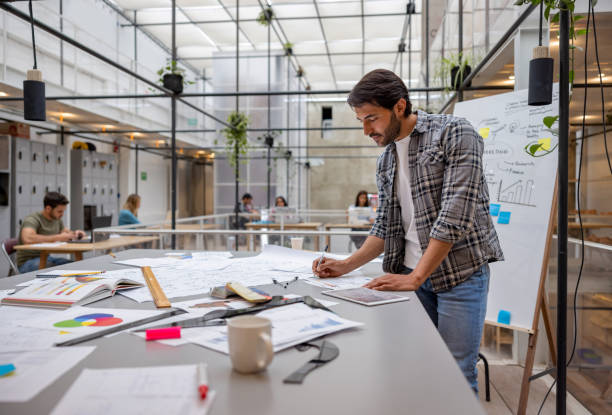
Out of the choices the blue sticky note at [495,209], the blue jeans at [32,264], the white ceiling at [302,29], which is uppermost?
the white ceiling at [302,29]

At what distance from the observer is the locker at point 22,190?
763cm

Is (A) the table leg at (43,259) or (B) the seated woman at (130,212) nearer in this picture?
(A) the table leg at (43,259)

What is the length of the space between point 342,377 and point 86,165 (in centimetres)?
1074

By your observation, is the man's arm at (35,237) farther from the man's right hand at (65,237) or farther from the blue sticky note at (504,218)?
the blue sticky note at (504,218)

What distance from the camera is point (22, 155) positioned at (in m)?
7.84

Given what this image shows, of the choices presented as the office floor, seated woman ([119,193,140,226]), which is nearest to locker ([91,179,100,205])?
seated woman ([119,193,140,226])

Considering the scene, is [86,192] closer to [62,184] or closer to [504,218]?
[62,184]

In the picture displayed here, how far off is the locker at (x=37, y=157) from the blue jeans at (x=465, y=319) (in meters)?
8.69

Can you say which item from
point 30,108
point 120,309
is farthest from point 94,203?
point 120,309

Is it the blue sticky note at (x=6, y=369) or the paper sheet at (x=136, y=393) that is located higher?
the blue sticky note at (x=6, y=369)

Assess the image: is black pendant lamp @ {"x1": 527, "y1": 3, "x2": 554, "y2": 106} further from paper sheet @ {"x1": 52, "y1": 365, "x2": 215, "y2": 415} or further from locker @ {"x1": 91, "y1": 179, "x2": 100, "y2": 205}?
locker @ {"x1": 91, "y1": 179, "x2": 100, "y2": 205}

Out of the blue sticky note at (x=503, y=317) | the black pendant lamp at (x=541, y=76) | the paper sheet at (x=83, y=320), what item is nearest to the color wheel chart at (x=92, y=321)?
the paper sheet at (x=83, y=320)

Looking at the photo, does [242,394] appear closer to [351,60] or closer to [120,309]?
[120,309]

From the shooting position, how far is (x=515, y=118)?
9.18 feet
